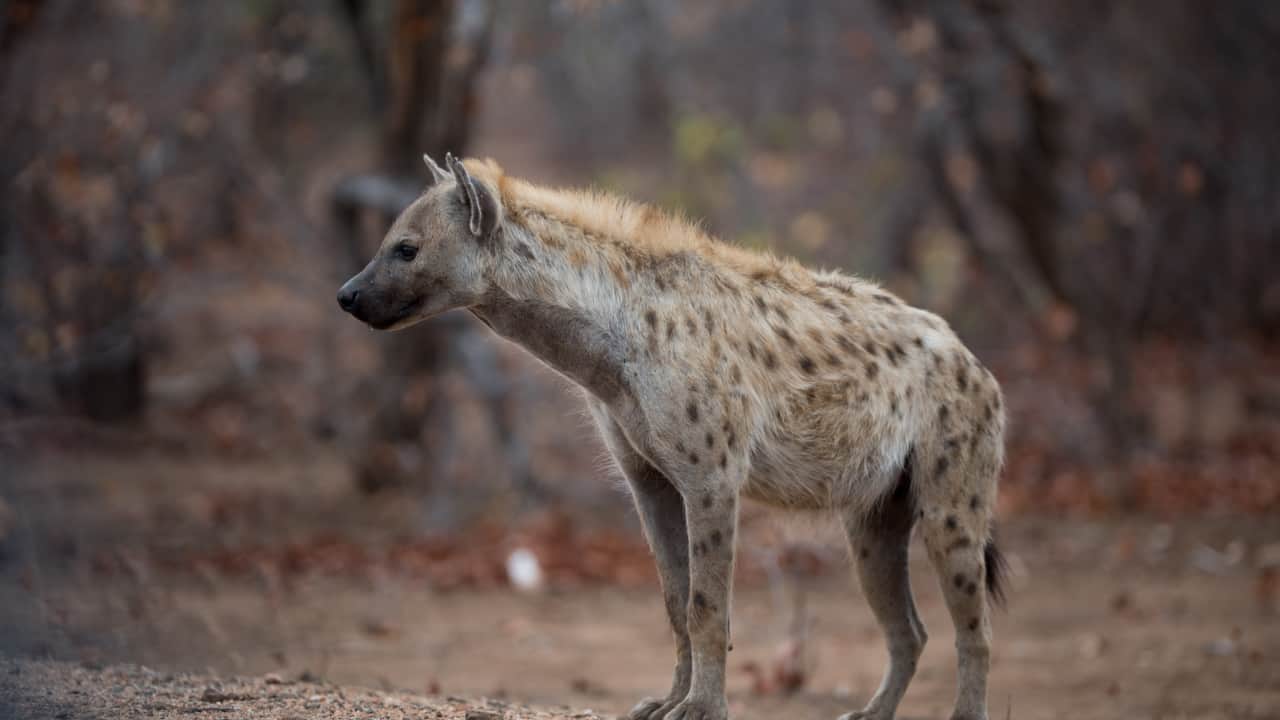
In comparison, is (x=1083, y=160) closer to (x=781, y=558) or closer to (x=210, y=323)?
(x=781, y=558)

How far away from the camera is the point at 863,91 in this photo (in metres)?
19.1

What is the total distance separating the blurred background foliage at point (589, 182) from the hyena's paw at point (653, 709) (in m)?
3.94

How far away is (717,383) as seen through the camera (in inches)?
184

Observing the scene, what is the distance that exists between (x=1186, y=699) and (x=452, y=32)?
23.6 ft

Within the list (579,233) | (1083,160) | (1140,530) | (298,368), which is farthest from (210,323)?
(579,233)

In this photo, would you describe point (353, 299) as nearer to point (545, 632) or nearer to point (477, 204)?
point (477, 204)

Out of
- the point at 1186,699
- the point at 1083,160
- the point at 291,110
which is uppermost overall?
the point at 291,110

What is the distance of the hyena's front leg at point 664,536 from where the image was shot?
489 cm

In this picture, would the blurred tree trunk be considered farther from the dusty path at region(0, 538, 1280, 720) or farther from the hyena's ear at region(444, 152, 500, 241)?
the hyena's ear at region(444, 152, 500, 241)

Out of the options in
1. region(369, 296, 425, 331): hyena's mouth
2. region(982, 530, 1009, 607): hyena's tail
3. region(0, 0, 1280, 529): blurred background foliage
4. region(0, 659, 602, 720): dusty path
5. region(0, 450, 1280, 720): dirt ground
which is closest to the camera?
region(0, 659, 602, 720): dusty path

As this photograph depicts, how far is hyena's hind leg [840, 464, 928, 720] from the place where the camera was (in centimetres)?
Answer: 530

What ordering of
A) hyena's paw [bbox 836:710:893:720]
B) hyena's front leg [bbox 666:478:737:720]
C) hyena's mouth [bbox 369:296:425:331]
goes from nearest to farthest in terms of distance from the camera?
hyena's front leg [bbox 666:478:737:720]
hyena's mouth [bbox 369:296:425:331]
hyena's paw [bbox 836:710:893:720]

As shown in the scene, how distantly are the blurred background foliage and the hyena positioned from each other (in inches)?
147

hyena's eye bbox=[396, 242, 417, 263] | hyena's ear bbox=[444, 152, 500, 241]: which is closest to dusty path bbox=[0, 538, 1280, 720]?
hyena's eye bbox=[396, 242, 417, 263]
